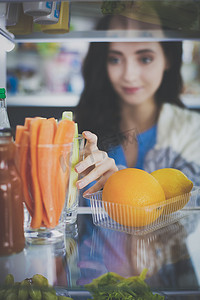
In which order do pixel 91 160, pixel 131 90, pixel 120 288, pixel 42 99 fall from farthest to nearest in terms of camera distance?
pixel 42 99 → pixel 131 90 → pixel 91 160 → pixel 120 288

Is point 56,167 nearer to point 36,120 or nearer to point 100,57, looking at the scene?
point 36,120

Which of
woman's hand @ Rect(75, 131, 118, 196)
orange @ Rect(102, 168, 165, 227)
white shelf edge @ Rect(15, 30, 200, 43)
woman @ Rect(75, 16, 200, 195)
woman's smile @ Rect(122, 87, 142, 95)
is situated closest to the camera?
orange @ Rect(102, 168, 165, 227)

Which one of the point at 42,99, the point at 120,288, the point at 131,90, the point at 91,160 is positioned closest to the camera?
the point at 120,288

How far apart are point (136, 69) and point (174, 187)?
131 centimetres

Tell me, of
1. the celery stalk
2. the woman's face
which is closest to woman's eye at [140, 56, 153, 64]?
the woman's face

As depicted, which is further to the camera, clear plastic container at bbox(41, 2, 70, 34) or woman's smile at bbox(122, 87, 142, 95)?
woman's smile at bbox(122, 87, 142, 95)

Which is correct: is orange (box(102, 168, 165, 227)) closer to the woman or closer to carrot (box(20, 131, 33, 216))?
carrot (box(20, 131, 33, 216))

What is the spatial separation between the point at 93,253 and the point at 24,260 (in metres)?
0.11

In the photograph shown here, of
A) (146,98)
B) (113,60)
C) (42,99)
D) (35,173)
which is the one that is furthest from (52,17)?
(42,99)

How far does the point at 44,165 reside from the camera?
54 cm

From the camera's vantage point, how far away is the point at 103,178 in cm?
82

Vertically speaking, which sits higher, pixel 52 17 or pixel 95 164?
pixel 52 17

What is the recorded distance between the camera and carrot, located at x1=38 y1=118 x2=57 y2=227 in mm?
542

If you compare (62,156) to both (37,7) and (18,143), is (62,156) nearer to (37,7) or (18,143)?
(18,143)
